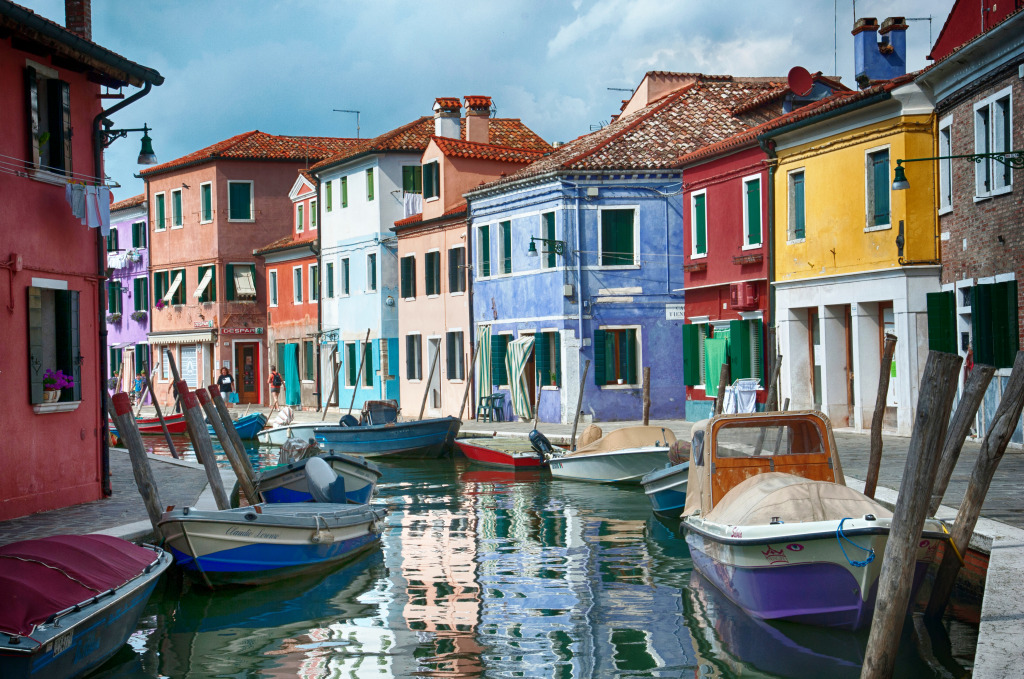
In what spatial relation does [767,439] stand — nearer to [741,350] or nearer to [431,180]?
[741,350]

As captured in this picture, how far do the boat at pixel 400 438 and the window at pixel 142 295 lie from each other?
26740mm

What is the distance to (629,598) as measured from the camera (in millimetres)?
12211

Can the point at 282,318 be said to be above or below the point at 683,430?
above

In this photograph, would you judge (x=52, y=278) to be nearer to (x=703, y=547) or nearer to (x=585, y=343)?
(x=703, y=547)

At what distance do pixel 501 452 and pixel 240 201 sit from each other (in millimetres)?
26857

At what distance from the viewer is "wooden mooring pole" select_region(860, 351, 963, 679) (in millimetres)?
7535

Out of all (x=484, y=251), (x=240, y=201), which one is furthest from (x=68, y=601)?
(x=240, y=201)

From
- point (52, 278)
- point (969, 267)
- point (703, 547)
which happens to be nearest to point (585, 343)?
point (969, 267)

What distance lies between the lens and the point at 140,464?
42.6ft

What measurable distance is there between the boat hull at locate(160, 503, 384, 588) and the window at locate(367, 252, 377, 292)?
26185 mm

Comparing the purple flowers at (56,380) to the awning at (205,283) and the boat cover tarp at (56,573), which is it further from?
the awning at (205,283)

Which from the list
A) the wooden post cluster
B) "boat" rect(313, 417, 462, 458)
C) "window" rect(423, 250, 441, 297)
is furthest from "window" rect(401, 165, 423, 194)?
the wooden post cluster

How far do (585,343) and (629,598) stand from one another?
18621mm

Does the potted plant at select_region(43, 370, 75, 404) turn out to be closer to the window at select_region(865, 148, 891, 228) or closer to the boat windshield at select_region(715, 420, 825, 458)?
the boat windshield at select_region(715, 420, 825, 458)
